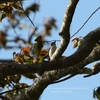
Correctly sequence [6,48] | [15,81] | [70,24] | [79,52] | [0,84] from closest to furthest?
[6,48], [79,52], [70,24], [0,84], [15,81]

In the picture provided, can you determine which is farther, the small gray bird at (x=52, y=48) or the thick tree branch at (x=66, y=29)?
the small gray bird at (x=52, y=48)

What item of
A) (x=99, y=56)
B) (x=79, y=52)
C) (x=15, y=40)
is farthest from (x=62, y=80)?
(x=15, y=40)

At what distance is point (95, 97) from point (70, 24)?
1.78 ft

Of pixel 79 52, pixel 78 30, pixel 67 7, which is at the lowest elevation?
pixel 79 52

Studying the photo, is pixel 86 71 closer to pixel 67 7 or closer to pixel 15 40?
pixel 67 7

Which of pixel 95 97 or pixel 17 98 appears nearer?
pixel 17 98

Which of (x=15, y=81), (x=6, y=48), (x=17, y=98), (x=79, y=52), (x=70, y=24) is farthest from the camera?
(x=15, y=81)

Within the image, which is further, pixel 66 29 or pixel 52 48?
pixel 52 48

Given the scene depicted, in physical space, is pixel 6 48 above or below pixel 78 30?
below

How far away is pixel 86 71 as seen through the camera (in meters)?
2.02

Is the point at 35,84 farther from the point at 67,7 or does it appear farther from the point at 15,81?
the point at 67,7

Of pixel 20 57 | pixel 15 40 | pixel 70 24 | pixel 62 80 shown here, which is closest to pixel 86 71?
pixel 62 80

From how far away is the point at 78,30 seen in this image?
2.01 meters

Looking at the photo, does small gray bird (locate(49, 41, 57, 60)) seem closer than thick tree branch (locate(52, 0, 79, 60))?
No
